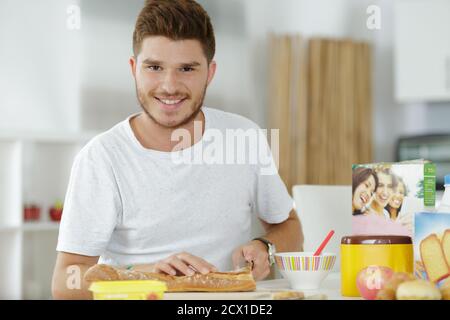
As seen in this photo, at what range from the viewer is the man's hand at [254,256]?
860 millimetres

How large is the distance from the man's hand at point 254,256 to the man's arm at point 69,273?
0.55ft

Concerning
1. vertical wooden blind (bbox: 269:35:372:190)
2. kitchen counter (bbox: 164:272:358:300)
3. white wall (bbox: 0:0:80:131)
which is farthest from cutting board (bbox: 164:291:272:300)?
vertical wooden blind (bbox: 269:35:372:190)

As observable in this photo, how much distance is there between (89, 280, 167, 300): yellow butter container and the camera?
0.60 metres

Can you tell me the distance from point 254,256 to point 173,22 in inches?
11.6

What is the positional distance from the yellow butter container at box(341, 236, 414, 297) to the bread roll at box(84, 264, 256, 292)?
0.10m

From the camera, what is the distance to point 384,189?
2.67 feet

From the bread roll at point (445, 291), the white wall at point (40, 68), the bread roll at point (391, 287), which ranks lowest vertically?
the bread roll at point (445, 291)

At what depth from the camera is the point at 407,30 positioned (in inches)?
101

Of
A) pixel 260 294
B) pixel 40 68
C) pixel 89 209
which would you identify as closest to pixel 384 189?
pixel 260 294

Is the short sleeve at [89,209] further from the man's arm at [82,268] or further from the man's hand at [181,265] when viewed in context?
the man's hand at [181,265]

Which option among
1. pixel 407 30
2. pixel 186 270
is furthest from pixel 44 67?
pixel 407 30

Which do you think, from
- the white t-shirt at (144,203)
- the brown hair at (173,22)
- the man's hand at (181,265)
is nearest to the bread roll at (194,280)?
the man's hand at (181,265)

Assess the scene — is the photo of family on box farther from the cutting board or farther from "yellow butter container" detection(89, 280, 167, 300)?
"yellow butter container" detection(89, 280, 167, 300)

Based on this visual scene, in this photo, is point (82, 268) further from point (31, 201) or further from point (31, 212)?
point (31, 201)
